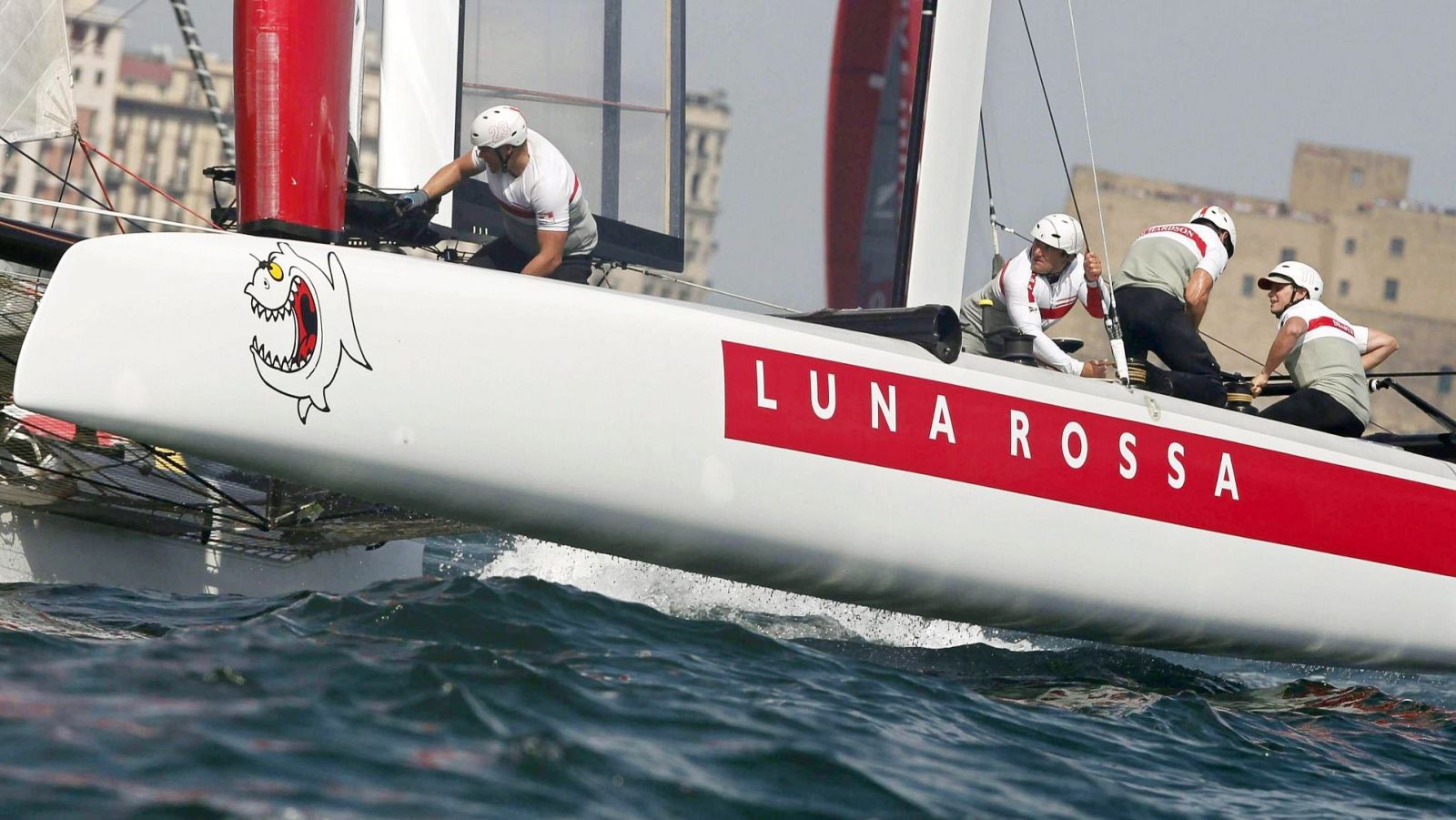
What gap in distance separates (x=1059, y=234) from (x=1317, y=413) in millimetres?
946

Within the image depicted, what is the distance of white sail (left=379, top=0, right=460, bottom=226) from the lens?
568 centimetres

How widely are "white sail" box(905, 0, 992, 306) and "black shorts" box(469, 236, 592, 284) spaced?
3.04ft

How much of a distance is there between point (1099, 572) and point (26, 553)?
109 inches

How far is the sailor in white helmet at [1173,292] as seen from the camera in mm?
4734

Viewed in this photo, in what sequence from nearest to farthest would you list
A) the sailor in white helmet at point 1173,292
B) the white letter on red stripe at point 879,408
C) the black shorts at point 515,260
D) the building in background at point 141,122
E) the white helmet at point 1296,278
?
the white letter on red stripe at point 879,408 → the black shorts at point 515,260 → the sailor in white helmet at point 1173,292 → the white helmet at point 1296,278 → the building in background at point 141,122

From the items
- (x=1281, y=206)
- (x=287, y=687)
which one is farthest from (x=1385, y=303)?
(x=287, y=687)

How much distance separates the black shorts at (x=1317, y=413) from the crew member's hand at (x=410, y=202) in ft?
8.15

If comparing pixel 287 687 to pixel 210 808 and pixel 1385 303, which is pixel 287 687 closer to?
pixel 210 808

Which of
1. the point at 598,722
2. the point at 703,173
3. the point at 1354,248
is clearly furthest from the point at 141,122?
the point at 598,722

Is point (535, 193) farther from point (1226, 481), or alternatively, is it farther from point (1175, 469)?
point (1226, 481)

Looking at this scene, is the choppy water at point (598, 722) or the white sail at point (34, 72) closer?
the choppy water at point (598, 722)

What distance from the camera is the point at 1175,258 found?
16.0 feet

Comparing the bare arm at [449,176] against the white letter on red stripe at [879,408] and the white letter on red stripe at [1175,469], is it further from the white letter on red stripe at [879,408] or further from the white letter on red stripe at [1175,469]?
the white letter on red stripe at [1175,469]

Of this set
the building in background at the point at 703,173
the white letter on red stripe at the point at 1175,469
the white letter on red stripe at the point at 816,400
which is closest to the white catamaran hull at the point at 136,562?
the white letter on red stripe at the point at 816,400
